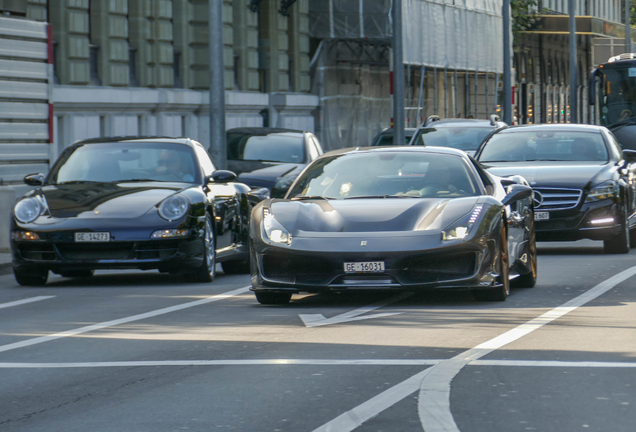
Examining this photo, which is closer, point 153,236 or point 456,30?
point 153,236

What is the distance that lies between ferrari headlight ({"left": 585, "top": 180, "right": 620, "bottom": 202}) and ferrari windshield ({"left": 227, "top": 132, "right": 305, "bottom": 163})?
6.46 metres

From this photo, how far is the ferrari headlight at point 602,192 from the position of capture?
15539 millimetres

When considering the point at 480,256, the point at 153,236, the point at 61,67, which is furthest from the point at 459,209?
the point at 61,67

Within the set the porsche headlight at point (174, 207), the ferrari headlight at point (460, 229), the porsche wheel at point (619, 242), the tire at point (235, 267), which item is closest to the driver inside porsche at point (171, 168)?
the porsche headlight at point (174, 207)

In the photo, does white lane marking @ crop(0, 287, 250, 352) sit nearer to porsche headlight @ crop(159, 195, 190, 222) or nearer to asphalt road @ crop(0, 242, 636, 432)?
asphalt road @ crop(0, 242, 636, 432)

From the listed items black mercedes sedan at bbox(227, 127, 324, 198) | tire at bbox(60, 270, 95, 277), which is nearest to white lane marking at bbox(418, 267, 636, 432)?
tire at bbox(60, 270, 95, 277)

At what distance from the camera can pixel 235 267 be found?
1429cm

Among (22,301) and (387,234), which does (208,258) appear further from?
(387,234)

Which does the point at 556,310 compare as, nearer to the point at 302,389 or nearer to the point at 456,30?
the point at 302,389

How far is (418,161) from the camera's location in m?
11.0

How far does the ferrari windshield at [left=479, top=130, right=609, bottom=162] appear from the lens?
16.8 meters

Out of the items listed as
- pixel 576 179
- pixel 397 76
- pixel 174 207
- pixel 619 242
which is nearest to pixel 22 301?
pixel 174 207

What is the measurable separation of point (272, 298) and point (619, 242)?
6535 mm

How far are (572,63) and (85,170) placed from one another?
38731mm
